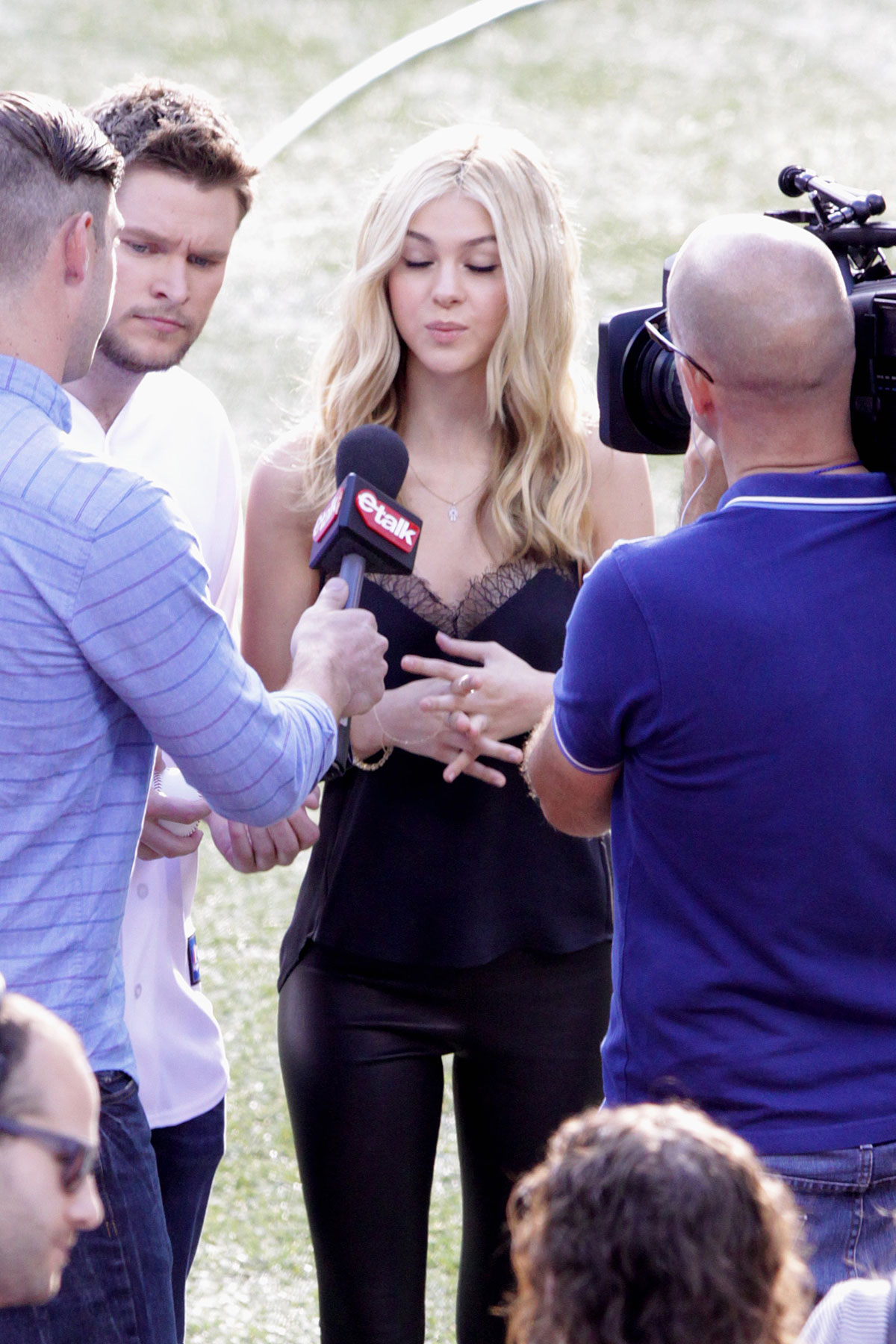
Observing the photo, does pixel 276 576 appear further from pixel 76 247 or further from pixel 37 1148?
pixel 37 1148

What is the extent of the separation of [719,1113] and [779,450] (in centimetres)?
75

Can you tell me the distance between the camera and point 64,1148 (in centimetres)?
145

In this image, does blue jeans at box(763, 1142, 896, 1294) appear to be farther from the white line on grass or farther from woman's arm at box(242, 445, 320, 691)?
the white line on grass

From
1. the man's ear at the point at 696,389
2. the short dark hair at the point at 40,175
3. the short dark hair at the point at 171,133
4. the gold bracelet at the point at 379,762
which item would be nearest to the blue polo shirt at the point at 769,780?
the man's ear at the point at 696,389

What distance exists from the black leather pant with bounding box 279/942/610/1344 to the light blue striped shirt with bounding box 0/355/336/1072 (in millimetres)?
714

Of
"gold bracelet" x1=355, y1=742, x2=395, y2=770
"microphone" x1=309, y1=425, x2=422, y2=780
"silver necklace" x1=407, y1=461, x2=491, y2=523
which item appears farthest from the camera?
"silver necklace" x1=407, y1=461, x2=491, y2=523

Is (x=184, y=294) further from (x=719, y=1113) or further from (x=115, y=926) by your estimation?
(x=719, y=1113)

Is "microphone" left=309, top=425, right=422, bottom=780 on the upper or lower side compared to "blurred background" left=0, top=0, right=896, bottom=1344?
lower

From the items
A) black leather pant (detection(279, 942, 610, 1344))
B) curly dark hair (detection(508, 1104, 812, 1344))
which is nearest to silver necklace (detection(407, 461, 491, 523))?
black leather pant (detection(279, 942, 610, 1344))

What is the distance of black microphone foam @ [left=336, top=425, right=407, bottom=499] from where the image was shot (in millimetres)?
2473

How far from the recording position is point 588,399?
3.02 m

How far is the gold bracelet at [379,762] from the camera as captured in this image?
276cm

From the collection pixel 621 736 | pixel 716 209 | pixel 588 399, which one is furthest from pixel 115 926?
pixel 716 209

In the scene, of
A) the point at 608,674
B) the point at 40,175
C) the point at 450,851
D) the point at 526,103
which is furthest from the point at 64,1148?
the point at 526,103
